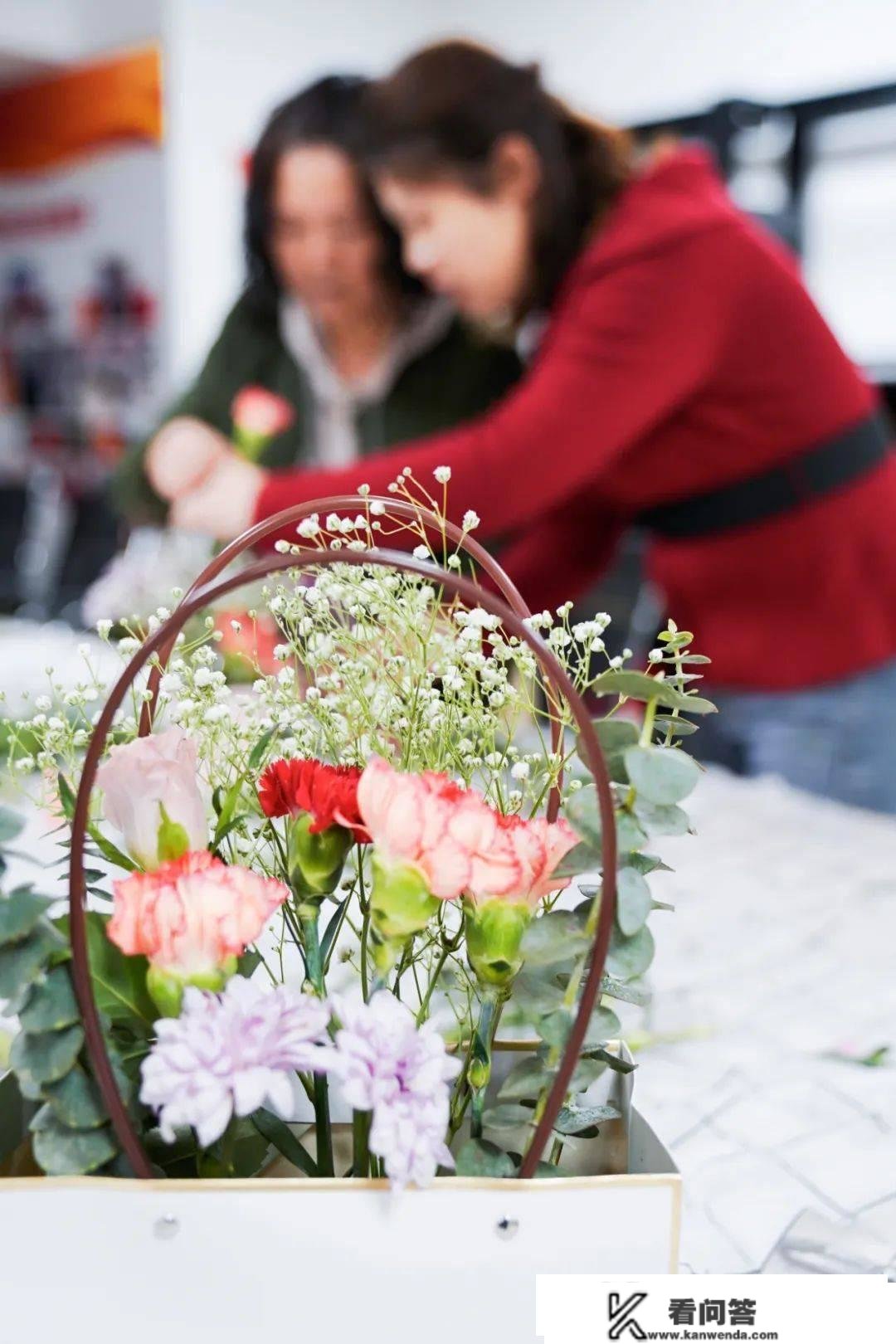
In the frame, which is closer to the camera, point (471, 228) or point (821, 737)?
point (471, 228)

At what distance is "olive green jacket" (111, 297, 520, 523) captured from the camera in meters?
1.91

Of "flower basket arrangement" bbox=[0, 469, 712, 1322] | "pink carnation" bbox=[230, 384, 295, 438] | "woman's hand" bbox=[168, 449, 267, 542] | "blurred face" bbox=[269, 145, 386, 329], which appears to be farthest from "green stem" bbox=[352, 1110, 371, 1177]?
"blurred face" bbox=[269, 145, 386, 329]

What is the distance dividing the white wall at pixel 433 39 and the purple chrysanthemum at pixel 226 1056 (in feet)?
11.0

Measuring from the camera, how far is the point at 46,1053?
1.52ft

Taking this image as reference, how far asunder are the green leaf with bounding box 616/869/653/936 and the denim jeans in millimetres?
1160

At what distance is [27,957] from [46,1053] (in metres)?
0.04

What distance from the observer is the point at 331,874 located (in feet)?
1.62

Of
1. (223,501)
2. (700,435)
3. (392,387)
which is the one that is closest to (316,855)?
(223,501)

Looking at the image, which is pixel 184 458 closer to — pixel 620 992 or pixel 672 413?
pixel 672 413

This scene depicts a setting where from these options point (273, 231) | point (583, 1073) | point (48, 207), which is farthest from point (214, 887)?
point (48, 207)

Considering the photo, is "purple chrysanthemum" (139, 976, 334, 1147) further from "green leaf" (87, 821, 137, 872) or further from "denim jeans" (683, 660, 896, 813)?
"denim jeans" (683, 660, 896, 813)

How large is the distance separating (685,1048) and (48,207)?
4.93 m

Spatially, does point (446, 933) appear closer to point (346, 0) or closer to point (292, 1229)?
point (292, 1229)

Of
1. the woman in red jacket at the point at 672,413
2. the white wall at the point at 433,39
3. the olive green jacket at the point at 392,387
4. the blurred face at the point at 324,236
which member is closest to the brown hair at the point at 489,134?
the woman in red jacket at the point at 672,413
